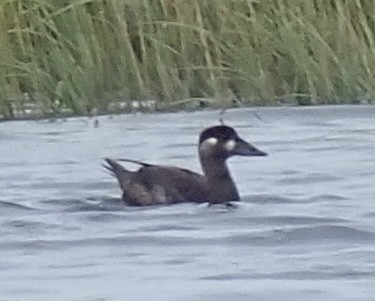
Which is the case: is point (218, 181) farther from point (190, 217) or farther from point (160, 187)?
point (190, 217)

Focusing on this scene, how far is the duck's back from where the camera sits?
9086mm

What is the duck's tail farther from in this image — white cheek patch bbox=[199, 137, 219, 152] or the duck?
white cheek patch bbox=[199, 137, 219, 152]

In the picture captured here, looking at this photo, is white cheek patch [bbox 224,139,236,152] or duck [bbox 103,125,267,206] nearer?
duck [bbox 103,125,267,206]

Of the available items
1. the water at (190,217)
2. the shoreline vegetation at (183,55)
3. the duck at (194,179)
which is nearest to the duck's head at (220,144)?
the duck at (194,179)

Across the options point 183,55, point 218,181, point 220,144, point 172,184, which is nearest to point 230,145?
point 220,144

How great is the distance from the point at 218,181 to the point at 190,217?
1.88ft

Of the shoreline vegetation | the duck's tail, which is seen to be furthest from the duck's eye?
the shoreline vegetation

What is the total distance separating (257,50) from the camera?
478 inches

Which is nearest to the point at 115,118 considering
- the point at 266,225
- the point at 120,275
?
the point at 266,225

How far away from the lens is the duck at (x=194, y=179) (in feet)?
29.8

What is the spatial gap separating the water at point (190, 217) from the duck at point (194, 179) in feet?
0.27

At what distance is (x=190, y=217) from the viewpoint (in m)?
8.78

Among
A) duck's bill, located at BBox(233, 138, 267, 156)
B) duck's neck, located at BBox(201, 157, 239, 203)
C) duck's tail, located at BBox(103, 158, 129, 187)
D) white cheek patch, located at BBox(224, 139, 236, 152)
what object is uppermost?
duck's tail, located at BBox(103, 158, 129, 187)

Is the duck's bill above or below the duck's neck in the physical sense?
above
